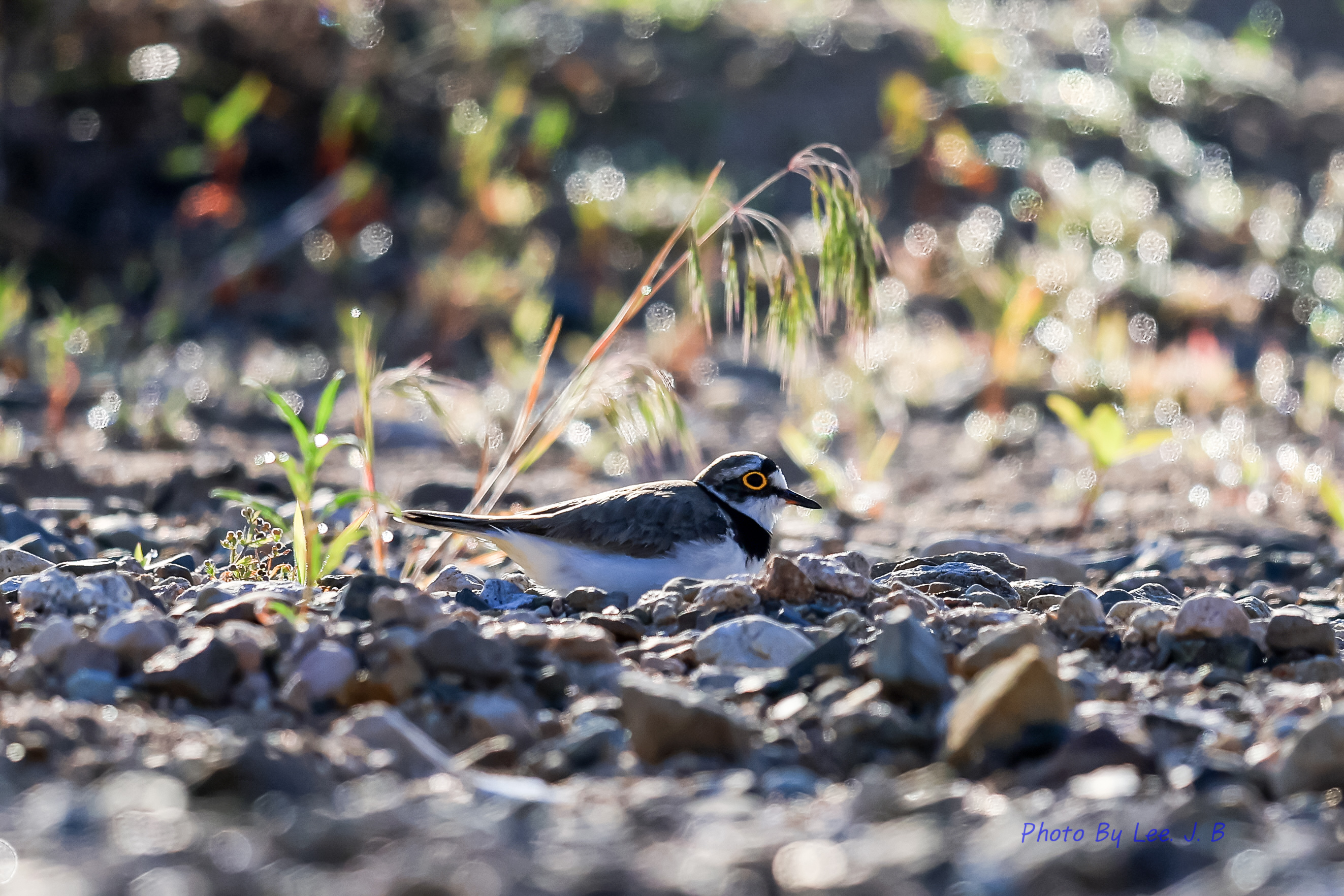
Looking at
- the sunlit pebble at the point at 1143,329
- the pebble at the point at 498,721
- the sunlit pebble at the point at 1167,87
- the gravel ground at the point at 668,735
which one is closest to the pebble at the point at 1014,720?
the gravel ground at the point at 668,735

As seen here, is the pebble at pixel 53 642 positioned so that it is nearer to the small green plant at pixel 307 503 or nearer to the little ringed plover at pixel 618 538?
the small green plant at pixel 307 503

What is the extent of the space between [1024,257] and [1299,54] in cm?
803

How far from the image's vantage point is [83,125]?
10648 mm

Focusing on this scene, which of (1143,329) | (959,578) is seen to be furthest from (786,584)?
(1143,329)

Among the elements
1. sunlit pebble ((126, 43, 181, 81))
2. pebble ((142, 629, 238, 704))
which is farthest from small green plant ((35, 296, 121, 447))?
pebble ((142, 629, 238, 704))

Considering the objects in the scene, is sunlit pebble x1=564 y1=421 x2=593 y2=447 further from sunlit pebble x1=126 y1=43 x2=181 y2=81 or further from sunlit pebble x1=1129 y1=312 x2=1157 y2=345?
sunlit pebble x1=126 y1=43 x2=181 y2=81

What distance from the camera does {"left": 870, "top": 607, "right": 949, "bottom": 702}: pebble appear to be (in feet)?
8.87

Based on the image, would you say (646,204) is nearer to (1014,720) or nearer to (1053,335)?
(1053,335)

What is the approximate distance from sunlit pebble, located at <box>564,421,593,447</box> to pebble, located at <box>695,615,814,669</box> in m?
3.37

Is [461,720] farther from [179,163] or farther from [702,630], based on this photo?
[179,163]

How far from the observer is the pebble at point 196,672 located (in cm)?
274

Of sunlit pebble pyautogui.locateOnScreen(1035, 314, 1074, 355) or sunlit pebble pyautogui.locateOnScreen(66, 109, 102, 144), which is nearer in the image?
sunlit pebble pyautogui.locateOnScreen(1035, 314, 1074, 355)

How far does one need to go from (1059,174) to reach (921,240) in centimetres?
142

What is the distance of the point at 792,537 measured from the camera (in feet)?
18.8
